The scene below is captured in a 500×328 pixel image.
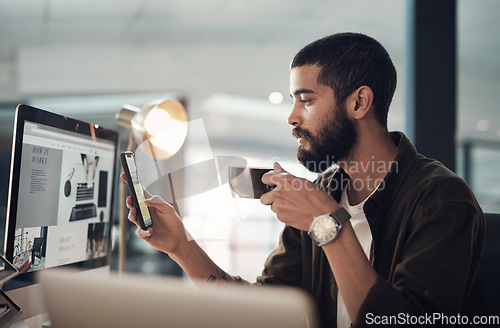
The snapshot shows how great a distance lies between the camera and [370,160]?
1207 mm

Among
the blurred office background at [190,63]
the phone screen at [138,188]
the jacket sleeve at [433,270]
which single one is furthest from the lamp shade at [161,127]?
the blurred office background at [190,63]

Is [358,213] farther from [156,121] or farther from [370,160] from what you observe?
[156,121]

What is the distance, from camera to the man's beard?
118cm

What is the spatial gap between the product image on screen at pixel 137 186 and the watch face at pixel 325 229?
1.39 ft

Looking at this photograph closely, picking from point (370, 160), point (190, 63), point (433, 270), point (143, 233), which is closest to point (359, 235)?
point (370, 160)

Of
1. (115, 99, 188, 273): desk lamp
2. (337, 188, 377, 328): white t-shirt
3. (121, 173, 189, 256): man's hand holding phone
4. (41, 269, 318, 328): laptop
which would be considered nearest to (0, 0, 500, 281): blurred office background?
(115, 99, 188, 273): desk lamp

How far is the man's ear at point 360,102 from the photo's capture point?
1.16 meters

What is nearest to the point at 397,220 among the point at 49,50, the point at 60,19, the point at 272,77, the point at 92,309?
the point at 92,309

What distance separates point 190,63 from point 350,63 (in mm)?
2647

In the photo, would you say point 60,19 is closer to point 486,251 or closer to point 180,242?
point 180,242

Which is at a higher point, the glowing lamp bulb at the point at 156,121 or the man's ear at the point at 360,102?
the man's ear at the point at 360,102

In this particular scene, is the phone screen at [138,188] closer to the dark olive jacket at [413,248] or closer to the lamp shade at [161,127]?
the lamp shade at [161,127]

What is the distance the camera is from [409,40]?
2121mm

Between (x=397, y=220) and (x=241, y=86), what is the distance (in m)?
2.67
